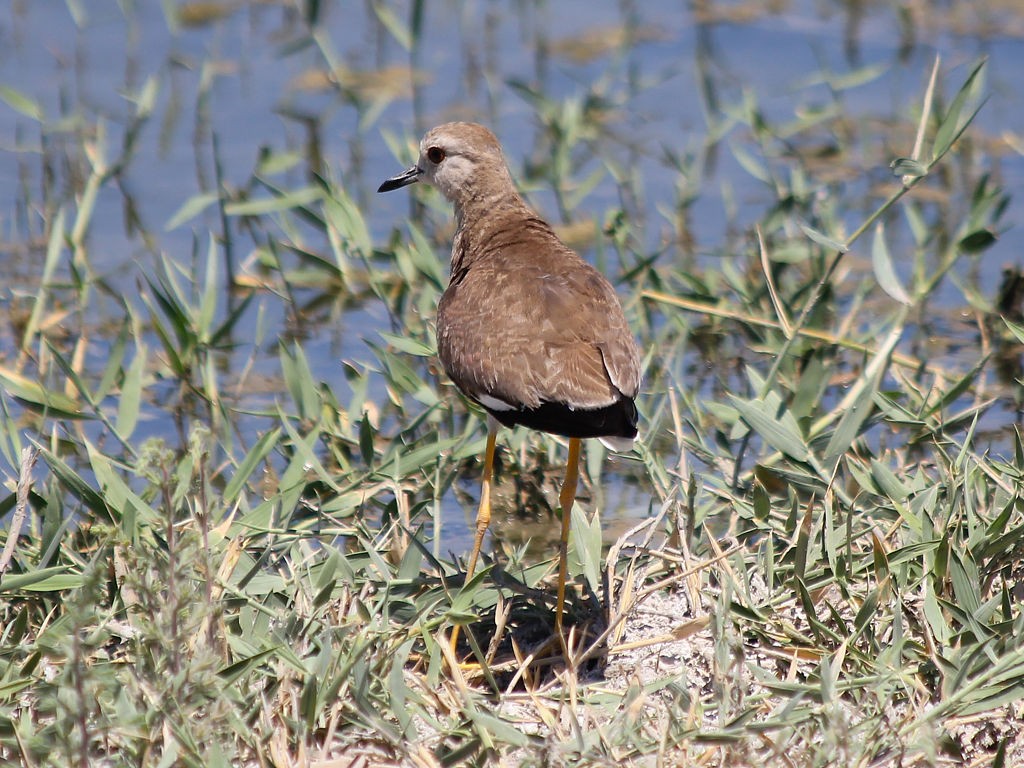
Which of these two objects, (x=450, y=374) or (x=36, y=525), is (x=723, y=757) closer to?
(x=450, y=374)

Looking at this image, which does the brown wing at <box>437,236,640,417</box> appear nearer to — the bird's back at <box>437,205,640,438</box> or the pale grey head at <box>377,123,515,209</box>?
the bird's back at <box>437,205,640,438</box>

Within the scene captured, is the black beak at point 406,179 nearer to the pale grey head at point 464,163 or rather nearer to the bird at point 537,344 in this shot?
the pale grey head at point 464,163

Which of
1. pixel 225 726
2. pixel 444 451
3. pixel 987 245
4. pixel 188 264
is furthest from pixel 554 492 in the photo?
pixel 188 264

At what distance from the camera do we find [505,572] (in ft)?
12.9

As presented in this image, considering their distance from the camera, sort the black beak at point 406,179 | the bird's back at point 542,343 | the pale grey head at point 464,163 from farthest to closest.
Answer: the black beak at point 406,179, the pale grey head at point 464,163, the bird's back at point 542,343

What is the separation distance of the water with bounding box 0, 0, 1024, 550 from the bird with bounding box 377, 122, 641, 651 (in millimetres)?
1753

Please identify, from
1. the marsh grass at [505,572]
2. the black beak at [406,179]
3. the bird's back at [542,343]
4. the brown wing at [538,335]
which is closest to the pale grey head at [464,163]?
the black beak at [406,179]

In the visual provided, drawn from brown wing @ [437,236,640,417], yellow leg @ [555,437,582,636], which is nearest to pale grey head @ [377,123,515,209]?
brown wing @ [437,236,640,417]

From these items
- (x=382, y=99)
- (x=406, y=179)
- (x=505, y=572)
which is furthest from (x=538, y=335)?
(x=382, y=99)

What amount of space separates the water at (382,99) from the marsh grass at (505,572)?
101 centimetres

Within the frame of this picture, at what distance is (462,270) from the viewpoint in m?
4.74

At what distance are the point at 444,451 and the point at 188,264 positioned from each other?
2.59 metres

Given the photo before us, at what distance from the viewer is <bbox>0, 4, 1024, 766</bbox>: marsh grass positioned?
3178mm

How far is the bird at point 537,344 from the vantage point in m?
3.71
